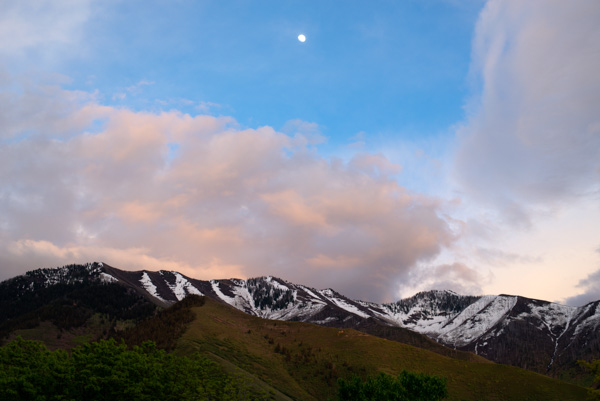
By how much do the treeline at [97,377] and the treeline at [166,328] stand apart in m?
36.0

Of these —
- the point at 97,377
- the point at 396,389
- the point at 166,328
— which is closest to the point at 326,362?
the point at 396,389

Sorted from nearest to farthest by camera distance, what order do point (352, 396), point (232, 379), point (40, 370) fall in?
point (40, 370)
point (232, 379)
point (352, 396)

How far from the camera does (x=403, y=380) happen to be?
62.6m

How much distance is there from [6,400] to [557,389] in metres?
95.3

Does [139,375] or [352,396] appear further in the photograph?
[352,396]

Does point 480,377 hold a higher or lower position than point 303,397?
higher

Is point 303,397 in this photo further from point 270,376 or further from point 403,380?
point 403,380

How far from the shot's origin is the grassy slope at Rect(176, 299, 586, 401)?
80938 mm

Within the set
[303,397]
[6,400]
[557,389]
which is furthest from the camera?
[557,389]

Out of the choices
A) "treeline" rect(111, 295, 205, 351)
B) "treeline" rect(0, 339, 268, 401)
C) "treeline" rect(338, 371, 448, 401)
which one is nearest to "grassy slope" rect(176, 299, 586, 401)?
"treeline" rect(111, 295, 205, 351)

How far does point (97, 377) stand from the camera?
121 feet

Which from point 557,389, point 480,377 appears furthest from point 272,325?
point 557,389

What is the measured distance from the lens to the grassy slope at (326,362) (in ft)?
266

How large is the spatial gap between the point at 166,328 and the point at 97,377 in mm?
56636
